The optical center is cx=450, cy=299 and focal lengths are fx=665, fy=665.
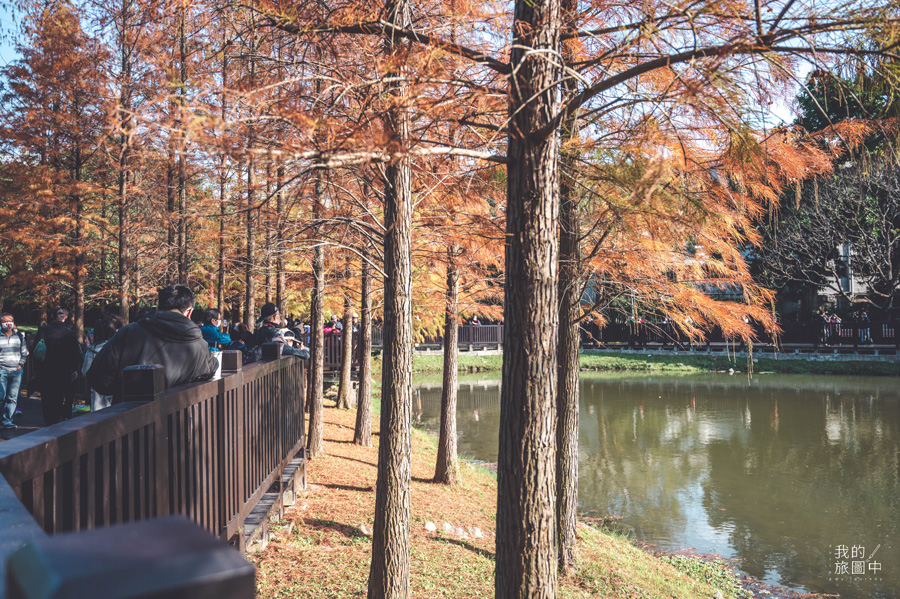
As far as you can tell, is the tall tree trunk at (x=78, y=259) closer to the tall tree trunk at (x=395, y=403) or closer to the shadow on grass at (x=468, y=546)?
the shadow on grass at (x=468, y=546)

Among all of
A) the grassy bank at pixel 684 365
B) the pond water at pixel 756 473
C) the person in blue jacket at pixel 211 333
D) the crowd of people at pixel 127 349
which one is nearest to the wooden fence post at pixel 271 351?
the crowd of people at pixel 127 349

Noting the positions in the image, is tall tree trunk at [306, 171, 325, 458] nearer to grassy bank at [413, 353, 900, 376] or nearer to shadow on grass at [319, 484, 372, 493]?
shadow on grass at [319, 484, 372, 493]

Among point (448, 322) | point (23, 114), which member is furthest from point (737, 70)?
point (23, 114)

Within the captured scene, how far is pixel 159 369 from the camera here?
311 centimetres

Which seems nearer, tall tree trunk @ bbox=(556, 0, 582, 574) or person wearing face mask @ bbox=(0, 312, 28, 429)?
tall tree trunk @ bbox=(556, 0, 582, 574)

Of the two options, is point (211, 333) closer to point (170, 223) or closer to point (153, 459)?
point (153, 459)

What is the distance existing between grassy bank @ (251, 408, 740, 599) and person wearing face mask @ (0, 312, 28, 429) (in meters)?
4.55

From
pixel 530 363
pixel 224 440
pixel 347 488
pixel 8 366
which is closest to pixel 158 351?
pixel 224 440

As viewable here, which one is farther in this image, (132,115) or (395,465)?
(395,465)

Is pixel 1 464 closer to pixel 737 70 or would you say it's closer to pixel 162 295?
pixel 162 295

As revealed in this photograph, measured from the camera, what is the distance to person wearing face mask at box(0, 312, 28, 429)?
969 centimetres

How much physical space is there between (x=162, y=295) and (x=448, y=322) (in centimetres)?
801

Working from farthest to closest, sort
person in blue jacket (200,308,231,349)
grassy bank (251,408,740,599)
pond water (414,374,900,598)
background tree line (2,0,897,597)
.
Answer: pond water (414,374,900,598), person in blue jacket (200,308,231,349), grassy bank (251,408,740,599), background tree line (2,0,897,597)

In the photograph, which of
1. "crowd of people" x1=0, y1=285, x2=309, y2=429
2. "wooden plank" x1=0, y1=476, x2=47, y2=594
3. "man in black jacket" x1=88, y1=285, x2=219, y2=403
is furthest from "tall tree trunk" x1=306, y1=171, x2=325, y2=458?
"wooden plank" x1=0, y1=476, x2=47, y2=594
